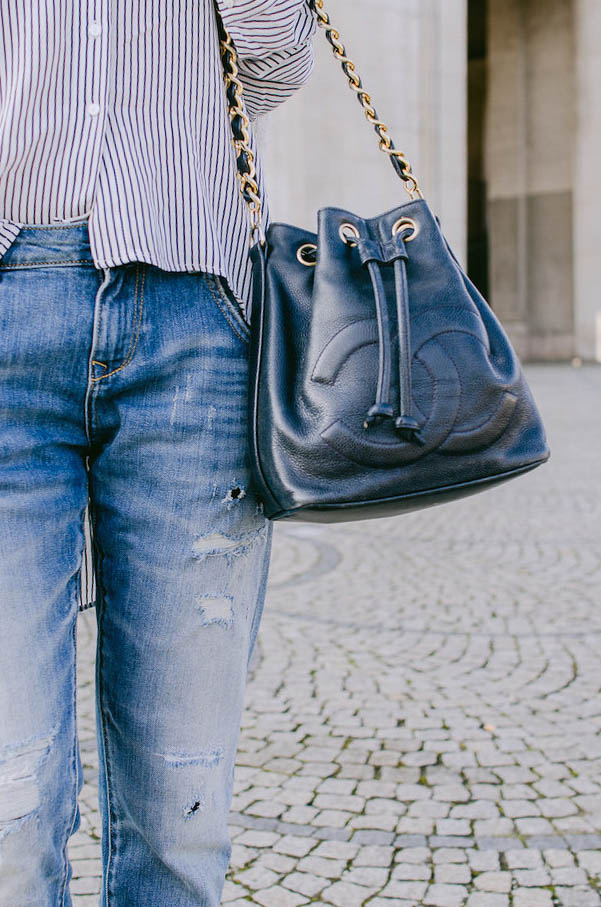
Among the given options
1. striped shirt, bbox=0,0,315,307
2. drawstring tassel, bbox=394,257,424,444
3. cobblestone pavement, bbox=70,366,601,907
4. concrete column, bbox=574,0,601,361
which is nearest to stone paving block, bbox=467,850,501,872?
cobblestone pavement, bbox=70,366,601,907

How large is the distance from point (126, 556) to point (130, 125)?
54cm

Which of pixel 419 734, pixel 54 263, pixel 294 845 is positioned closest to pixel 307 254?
pixel 54 263

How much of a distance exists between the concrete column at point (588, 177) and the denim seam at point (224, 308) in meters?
18.3

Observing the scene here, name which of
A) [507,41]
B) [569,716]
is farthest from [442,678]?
[507,41]

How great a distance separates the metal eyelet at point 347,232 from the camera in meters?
1.28

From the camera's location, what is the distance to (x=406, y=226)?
50.6 inches

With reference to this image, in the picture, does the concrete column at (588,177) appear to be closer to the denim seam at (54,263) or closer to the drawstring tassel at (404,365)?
the drawstring tassel at (404,365)

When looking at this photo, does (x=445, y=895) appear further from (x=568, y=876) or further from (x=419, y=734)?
(x=419, y=734)

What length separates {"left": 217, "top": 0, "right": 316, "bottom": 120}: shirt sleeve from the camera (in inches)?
51.3

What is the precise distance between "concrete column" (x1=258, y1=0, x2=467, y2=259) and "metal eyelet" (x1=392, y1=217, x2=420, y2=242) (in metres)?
11.9

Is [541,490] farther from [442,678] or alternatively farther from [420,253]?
[420,253]

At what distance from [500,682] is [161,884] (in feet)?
7.02

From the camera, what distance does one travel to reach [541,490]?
6.73 m

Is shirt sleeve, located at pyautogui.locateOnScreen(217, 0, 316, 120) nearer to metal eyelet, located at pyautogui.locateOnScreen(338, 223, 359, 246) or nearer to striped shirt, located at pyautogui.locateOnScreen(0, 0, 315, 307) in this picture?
striped shirt, located at pyautogui.locateOnScreen(0, 0, 315, 307)
